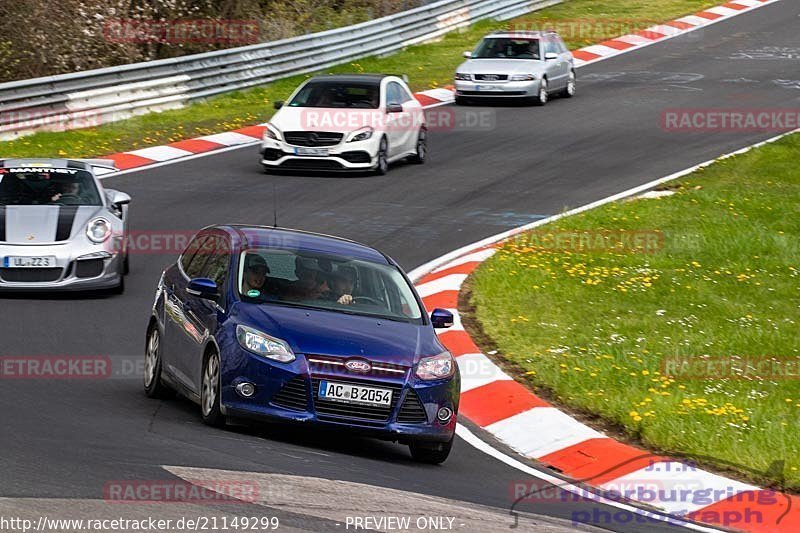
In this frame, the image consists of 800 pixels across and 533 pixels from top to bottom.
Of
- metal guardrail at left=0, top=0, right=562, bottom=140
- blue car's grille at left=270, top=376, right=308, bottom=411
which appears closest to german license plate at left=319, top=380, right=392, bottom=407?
blue car's grille at left=270, top=376, right=308, bottom=411

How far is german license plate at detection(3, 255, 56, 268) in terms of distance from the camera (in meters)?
14.3

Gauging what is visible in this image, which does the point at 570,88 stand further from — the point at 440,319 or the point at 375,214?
the point at 440,319

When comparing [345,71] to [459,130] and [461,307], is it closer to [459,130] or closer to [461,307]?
[459,130]

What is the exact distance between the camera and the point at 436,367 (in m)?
9.74

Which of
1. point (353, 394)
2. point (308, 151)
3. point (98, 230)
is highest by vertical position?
point (353, 394)

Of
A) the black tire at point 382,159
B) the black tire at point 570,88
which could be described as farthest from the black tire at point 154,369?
the black tire at point 570,88

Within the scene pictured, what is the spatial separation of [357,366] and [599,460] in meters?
2.09

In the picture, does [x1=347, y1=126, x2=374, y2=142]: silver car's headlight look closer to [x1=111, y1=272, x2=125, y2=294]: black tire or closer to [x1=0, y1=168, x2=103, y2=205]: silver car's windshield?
[x1=0, y1=168, x2=103, y2=205]: silver car's windshield

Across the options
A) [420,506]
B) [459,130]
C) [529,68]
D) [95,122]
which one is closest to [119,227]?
[420,506]

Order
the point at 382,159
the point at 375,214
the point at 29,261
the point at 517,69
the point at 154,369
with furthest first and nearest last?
the point at 517,69
the point at 382,159
the point at 375,214
the point at 29,261
the point at 154,369

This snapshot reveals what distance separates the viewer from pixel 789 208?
62.7 feet

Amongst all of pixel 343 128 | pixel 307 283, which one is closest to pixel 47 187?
pixel 307 283

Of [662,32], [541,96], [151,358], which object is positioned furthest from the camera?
[662,32]

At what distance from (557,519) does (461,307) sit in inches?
259
